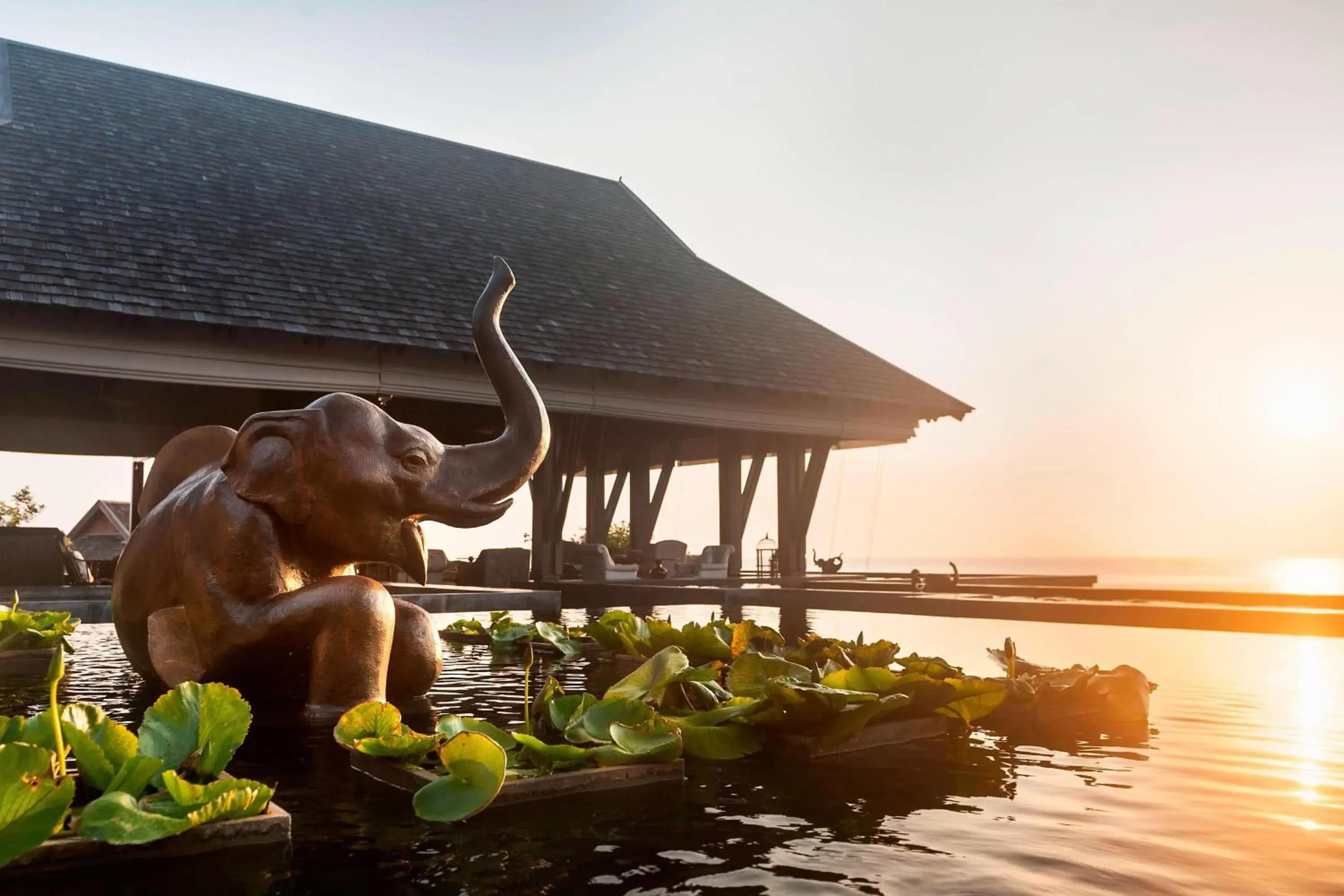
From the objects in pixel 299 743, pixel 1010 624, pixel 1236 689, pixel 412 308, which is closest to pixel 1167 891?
pixel 299 743

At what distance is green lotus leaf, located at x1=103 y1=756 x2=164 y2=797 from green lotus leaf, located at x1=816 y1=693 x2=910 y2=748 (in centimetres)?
167

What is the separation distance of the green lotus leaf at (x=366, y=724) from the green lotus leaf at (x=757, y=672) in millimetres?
1059

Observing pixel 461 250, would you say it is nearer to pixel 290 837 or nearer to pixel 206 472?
pixel 206 472

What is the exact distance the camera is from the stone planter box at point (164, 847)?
1665mm

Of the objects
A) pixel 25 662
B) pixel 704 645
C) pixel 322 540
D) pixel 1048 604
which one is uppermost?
pixel 322 540

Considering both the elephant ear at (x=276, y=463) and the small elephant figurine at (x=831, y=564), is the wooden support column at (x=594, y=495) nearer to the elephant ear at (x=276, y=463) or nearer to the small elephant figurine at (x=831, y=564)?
the small elephant figurine at (x=831, y=564)

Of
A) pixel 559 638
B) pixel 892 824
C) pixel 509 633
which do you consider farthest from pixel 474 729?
pixel 509 633

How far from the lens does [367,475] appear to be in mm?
3361

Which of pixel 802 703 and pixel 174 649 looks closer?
pixel 802 703

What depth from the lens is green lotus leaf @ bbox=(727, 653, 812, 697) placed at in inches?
120

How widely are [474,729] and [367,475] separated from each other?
1.22 meters

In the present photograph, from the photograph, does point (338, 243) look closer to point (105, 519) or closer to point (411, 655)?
point (411, 655)

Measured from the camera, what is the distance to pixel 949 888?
A: 5.39 ft

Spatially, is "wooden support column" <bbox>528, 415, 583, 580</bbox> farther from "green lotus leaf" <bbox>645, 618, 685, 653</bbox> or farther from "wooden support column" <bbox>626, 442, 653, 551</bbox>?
"green lotus leaf" <bbox>645, 618, 685, 653</bbox>
